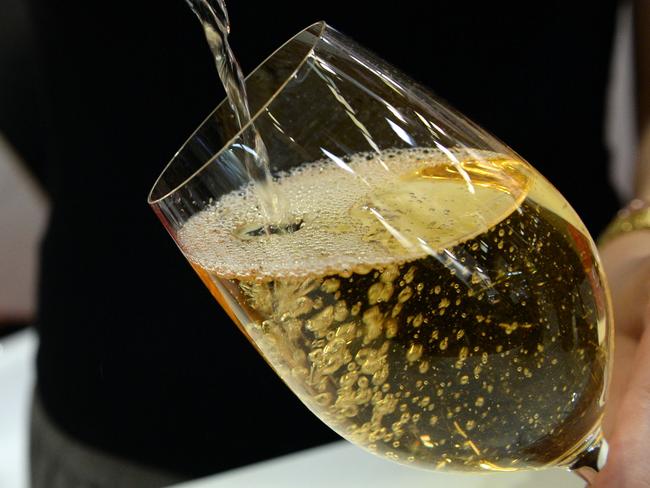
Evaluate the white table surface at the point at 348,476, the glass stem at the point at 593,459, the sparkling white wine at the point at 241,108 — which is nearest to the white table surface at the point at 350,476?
the white table surface at the point at 348,476

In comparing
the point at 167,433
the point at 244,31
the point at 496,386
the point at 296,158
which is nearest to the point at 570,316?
the point at 496,386

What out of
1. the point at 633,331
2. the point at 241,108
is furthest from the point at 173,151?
the point at 633,331

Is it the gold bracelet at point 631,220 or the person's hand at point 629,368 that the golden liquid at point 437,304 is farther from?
the gold bracelet at point 631,220

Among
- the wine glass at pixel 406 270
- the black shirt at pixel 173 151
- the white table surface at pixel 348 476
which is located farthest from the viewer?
the black shirt at pixel 173 151

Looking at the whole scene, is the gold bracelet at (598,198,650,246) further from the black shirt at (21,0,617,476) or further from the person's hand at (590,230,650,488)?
the black shirt at (21,0,617,476)

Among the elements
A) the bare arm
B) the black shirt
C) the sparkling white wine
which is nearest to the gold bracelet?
the bare arm

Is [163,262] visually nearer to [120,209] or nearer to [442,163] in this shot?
[120,209]
